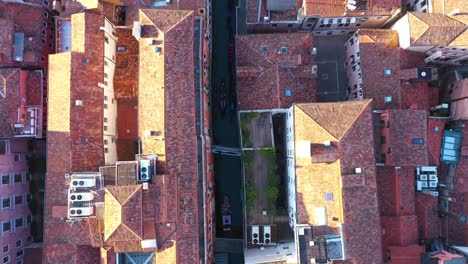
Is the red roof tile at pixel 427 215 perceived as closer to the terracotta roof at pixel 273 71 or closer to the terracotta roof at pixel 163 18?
the terracotta roof at pixel 273 71

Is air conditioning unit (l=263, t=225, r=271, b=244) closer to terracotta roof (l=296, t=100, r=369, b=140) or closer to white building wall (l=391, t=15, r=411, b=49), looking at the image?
terracotta roof (l=296, t=100, r=369, b=140)

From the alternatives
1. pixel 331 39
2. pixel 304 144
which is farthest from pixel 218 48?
pixel 304 144

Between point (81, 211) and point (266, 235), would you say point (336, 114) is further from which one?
point (81, 211)

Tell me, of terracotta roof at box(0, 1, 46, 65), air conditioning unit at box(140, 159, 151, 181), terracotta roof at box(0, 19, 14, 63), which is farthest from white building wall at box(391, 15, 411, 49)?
terracotta roof at box(0, 19, 14, 63)

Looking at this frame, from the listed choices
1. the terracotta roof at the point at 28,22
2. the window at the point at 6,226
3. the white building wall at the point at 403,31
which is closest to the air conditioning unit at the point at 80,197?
the window at the point at 6,226

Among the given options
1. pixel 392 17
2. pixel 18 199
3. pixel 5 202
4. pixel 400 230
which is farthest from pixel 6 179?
pixel 392 17

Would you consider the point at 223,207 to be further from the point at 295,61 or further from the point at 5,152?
the point at 5,152

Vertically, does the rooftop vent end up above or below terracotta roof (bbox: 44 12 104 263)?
above
